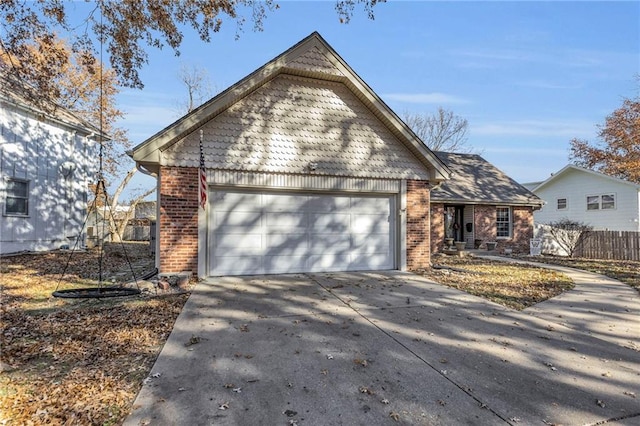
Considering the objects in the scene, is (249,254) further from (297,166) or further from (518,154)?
(518,154)

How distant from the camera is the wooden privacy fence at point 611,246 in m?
15.2

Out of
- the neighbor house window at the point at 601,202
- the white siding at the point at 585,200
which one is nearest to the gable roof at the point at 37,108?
the white siding at the point at 585,200

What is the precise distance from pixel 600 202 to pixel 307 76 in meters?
21.9

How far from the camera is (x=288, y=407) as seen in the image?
3158 mm

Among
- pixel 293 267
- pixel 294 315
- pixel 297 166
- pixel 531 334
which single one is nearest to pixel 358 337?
→ pixel 294 315

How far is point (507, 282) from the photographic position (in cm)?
917

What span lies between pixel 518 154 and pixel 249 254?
138 ft

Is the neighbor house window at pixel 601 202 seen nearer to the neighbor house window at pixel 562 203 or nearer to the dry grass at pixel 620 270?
the neighbor house window at pixel 562 203

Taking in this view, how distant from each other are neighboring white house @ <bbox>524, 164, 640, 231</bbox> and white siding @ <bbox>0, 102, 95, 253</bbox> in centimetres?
2616

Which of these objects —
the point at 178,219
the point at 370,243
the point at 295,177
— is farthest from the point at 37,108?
the point at 370,243

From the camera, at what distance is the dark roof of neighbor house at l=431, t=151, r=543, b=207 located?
55.9 ft

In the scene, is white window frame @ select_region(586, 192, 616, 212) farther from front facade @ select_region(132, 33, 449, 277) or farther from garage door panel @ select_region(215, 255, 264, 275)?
garage door panel @ select_region(215, 255, 264, 275)

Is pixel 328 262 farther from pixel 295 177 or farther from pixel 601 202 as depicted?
pixel 601 202

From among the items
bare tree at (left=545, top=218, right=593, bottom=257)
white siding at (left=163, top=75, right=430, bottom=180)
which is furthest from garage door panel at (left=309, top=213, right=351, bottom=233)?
bare tree at (left=545, top=218, right=593, bottom=257)
